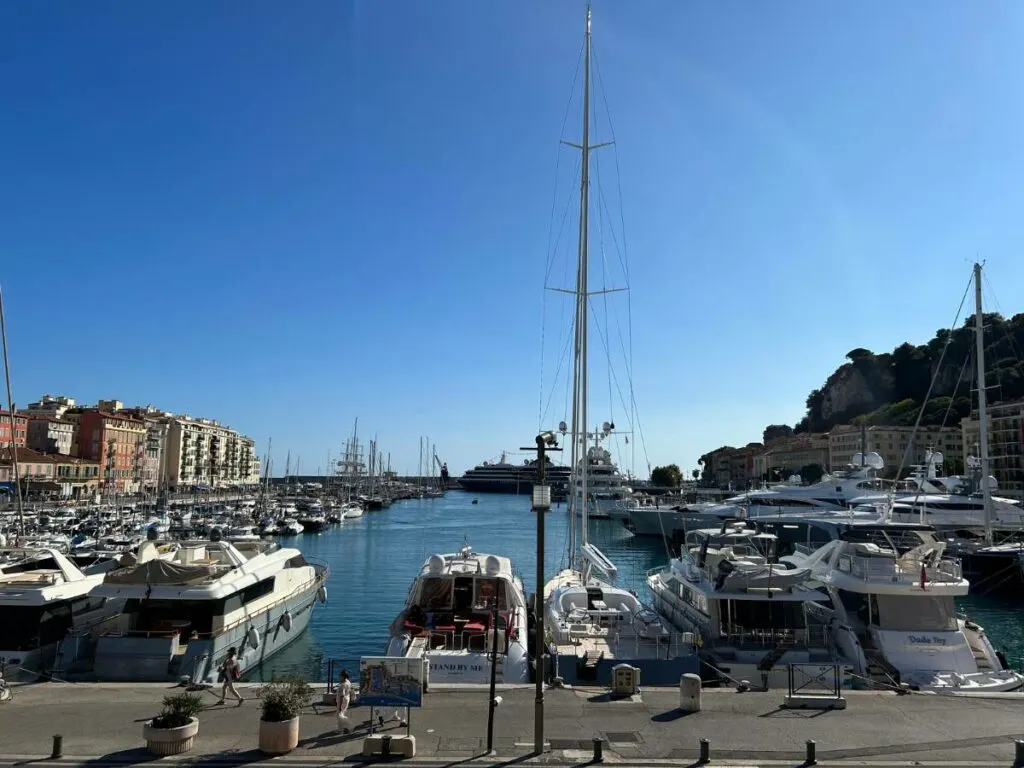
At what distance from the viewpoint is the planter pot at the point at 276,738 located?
1155 cm

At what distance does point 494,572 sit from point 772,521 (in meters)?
A: 56.4

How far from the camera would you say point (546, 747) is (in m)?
12.1

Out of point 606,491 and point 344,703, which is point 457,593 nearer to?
point 344,703

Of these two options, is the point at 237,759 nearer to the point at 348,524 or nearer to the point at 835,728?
the point at 835,728

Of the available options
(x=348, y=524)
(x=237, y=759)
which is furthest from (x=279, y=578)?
(x=348, y=524)

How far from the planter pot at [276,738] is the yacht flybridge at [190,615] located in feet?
28.6

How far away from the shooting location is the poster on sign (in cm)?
1273

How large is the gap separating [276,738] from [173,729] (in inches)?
62.5

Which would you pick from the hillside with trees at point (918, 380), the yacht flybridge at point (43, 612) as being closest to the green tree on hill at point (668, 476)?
the hillside with trees at point (918, 380)

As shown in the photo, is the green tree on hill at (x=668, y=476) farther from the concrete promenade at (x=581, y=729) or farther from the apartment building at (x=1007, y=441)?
the concrete promenade at (x=581, y=729)

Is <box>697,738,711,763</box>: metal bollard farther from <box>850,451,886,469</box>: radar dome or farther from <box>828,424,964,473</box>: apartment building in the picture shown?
<box>828,424,964,473</box>: apartment building

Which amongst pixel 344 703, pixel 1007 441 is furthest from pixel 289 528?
pixel 1007 441

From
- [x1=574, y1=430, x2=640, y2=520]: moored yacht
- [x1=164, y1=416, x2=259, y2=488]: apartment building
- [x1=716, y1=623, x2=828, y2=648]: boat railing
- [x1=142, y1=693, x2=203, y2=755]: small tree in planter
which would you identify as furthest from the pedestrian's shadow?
[x1=164, y1=416, x2=259, y2=488]: apartment building

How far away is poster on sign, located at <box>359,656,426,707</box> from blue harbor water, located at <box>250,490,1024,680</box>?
12646mm
